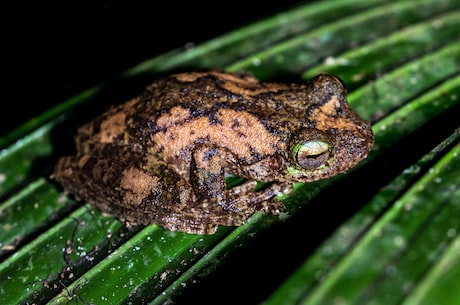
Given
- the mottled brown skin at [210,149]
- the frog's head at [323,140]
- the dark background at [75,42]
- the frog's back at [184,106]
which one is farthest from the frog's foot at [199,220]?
the dark background at [75,42]

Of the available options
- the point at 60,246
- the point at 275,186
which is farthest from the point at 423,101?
the point at 60,246


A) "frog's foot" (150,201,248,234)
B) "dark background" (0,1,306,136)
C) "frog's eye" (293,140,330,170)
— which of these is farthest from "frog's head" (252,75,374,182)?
"dark background" (0,1,306,136)

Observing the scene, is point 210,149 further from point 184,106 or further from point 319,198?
point 319,198

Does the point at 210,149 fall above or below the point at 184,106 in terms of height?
below

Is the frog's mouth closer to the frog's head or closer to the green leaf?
the frog's head

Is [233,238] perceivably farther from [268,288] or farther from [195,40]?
[195,40]

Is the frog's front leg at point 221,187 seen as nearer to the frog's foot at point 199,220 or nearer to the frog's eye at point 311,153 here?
the frog's foot at point 199,220

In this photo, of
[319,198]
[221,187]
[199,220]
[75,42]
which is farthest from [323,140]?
[75,42]
